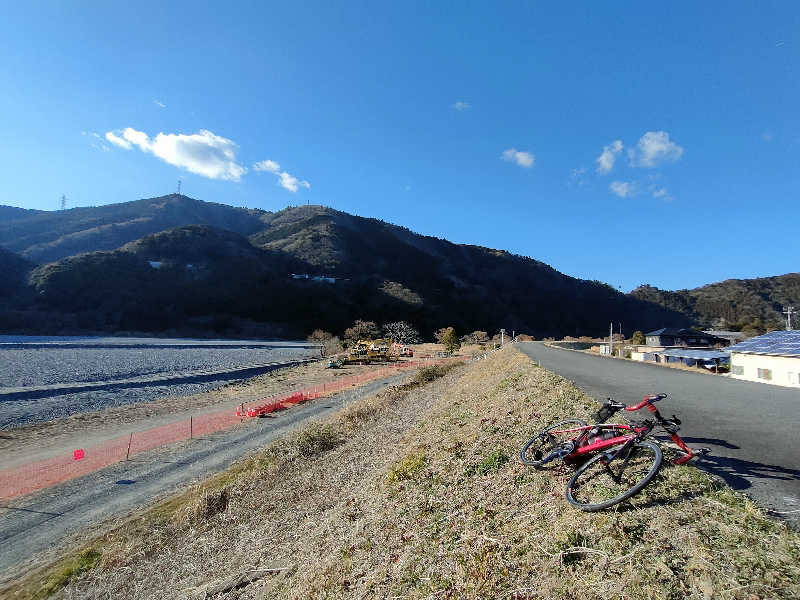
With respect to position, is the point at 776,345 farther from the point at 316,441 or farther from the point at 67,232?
the point at 67,232

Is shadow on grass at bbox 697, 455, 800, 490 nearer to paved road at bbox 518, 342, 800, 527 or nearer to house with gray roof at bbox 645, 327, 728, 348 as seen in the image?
paved road at bbox 518, 342, 800, 527

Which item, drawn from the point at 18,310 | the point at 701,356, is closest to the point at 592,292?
the point at 701,356

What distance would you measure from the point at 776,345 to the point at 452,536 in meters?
26.7

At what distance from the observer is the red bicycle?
14.4 ft

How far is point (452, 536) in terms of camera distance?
4898mm

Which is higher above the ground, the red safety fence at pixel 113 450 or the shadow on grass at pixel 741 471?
the shadow on grass at pixel 741 471

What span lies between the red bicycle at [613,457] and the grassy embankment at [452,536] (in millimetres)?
208

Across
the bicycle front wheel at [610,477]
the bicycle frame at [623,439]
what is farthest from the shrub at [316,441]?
the bicycle front wheel at [610,477]

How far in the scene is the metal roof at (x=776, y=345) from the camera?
2036cm

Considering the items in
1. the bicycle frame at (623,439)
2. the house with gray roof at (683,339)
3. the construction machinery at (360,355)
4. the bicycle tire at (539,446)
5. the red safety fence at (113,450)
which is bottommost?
the red safety fence at (113,450)

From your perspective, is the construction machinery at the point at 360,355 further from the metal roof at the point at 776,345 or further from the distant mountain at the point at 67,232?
the distant mountain at the point at 67,232

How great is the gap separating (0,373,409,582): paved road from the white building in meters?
26.9

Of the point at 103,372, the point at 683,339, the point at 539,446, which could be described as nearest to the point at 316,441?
the point at 539,446

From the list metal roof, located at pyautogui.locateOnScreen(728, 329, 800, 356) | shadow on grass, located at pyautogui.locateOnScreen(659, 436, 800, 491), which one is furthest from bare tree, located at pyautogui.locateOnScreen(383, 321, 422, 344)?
shadow on grass, located at pyautogui.locateOnScreen(659, 436, 800, 491)
